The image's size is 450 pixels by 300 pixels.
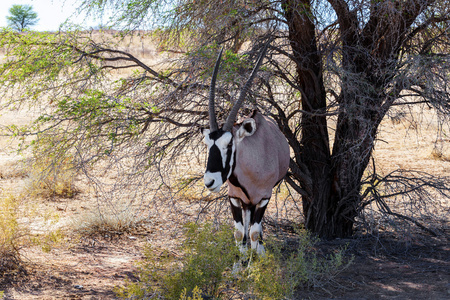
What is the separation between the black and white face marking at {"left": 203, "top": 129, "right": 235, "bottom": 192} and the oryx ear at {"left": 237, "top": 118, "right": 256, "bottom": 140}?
0.61 feet

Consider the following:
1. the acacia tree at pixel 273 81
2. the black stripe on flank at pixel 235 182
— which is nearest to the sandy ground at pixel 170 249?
the acacia tree at pixel 273 81

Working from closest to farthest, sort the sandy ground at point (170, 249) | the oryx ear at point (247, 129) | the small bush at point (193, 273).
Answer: the small bush at point (193, 273), the oryx ear at point (247, 129), the sandy ground at point (170, 249)

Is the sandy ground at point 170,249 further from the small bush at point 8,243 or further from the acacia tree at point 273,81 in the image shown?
the acacia tree at point 273,81

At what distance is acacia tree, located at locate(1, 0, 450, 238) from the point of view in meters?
5.56

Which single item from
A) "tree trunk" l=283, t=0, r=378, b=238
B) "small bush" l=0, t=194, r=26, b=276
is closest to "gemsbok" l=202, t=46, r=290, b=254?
"tree trunk" l=283, t=0, r=378, b=238

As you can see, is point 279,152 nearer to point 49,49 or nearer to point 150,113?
point 150,113

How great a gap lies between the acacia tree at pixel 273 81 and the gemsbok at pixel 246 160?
596 millimetres

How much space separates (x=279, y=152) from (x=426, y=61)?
205cm

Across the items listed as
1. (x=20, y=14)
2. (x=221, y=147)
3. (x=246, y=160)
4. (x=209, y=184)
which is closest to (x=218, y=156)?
(x=221, y=147)

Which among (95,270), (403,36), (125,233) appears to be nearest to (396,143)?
(403,36)

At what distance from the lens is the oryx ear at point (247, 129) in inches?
184

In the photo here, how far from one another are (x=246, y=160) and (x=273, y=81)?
1857 millimetres

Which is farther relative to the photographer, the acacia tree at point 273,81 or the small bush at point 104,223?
the small bush at point 104,223

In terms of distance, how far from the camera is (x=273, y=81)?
6.32 meters
